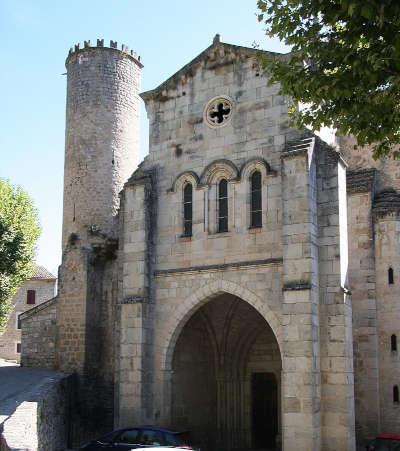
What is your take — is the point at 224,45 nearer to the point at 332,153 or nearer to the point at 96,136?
the point at 332,153

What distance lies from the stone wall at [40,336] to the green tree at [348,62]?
16.8 metres

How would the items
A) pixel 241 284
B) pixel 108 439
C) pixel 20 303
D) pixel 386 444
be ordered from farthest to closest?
pixel 20 303, pixel 241 284, pixel 108 439, pixel 386 444

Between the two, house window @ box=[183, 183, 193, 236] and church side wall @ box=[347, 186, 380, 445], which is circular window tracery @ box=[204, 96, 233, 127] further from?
church side wall @ box=[347, 186, 380, 445]

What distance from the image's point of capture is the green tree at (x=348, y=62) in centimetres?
954

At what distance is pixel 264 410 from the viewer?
69.7 ft

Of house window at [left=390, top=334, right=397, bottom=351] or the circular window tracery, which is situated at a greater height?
the circular window tracery

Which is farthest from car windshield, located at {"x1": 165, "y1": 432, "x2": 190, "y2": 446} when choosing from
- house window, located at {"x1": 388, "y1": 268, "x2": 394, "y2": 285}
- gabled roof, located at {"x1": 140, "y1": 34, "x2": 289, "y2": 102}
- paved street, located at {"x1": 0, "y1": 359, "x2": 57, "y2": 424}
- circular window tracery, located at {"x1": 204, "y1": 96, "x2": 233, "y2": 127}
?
gabled roof, located at {"x1": 140, "y1": 34, "x2": 289, "y2": 102}

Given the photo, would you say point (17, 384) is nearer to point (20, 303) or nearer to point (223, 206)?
point (223, 206)

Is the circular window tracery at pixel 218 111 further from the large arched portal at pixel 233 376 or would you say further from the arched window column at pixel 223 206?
the large arched portal at pixel 233 376

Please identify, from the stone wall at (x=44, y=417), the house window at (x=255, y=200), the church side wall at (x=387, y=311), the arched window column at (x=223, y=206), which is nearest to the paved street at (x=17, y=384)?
the stone wall at (x=44, y=417)

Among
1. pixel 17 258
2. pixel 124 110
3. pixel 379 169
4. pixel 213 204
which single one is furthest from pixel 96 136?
pixel 379 169

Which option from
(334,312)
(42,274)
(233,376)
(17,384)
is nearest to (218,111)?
(334,312)

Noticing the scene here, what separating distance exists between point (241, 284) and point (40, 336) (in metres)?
11.3

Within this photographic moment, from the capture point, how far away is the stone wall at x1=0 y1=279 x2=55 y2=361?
138ft
